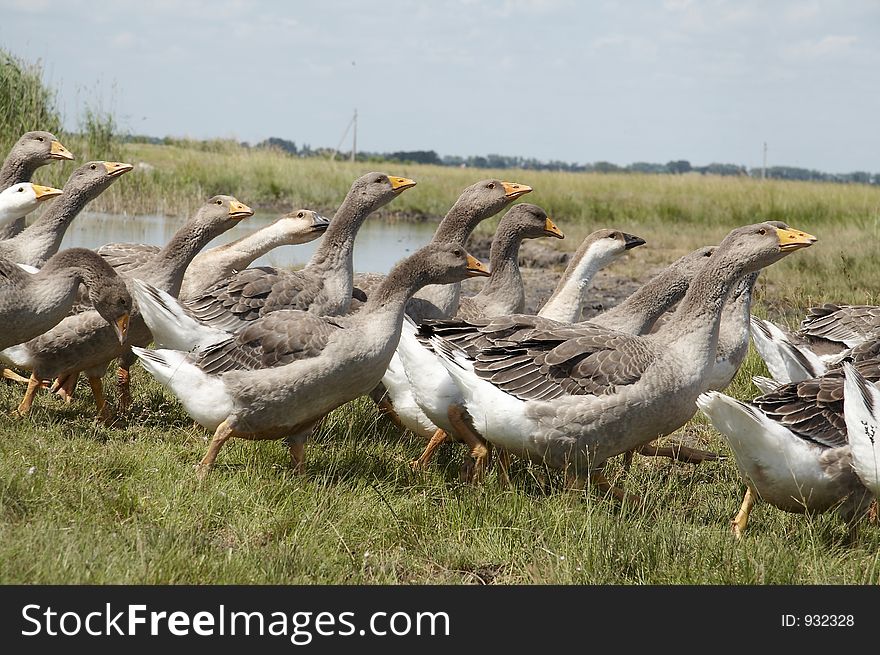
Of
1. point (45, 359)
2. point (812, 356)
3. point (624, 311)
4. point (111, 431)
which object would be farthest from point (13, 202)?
point (812, 356)

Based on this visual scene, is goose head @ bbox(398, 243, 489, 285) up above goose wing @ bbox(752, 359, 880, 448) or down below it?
above

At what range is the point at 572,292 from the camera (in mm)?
8406

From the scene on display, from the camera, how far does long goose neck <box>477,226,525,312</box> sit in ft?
28.3

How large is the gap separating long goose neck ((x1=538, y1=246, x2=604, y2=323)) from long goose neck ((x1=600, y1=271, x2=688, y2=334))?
675 millimetres

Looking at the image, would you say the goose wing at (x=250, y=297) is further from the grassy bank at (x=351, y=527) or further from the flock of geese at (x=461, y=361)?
the grassy bank at (x=351, y=527)

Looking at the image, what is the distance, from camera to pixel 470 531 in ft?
17.7

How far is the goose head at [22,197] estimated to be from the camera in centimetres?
856

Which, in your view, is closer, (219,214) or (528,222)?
(219,214)

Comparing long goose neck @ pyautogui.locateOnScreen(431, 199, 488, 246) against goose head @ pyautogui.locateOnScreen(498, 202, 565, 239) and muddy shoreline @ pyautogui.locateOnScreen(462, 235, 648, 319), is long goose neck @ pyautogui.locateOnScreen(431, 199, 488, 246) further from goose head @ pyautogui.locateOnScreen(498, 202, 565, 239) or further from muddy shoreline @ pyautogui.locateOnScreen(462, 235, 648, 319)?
muddy shoreline @ pyautogui.locateOnScreen(462, 235, 648, 319)

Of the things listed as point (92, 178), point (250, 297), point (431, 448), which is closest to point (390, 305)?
point (431, 448)

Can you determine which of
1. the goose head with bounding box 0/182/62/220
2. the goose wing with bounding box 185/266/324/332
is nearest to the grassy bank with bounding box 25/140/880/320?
the goose head with bounding box 0/182/62/220

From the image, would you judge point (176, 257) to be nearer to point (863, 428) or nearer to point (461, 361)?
point (461, 361)

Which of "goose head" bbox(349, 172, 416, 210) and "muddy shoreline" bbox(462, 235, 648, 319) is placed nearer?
"goose head" bbox(349, 172, 416, 210)

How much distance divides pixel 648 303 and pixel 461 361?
198 centimetres
